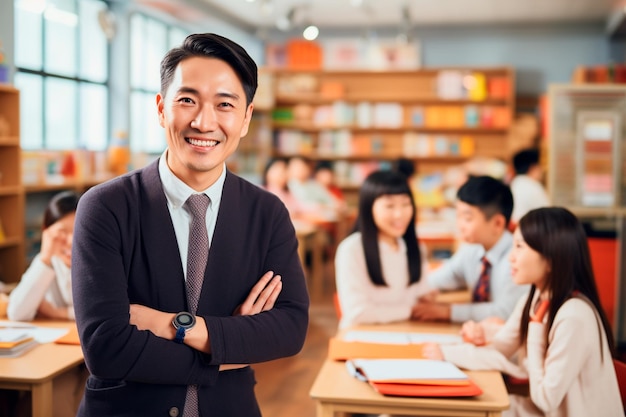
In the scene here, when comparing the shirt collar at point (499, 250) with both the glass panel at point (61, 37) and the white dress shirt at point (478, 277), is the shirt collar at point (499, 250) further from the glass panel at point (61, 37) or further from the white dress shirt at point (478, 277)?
the glass panel at point (61, 37)

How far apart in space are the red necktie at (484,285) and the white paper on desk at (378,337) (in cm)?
62

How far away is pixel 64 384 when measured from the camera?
2.57 m

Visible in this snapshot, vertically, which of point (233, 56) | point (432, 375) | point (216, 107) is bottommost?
point (432, 375)

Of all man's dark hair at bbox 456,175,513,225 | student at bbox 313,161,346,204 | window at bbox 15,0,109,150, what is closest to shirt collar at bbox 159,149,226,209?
man's dark hair at bbox 456,175,513,225

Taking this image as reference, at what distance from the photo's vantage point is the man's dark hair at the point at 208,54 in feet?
5.29

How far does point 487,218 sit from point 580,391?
48.0 inches

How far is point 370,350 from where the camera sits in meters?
2.49

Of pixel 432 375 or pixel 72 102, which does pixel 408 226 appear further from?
pixel 72 102

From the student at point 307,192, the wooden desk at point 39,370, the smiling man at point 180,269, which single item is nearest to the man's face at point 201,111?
the smiling man at point 180,269

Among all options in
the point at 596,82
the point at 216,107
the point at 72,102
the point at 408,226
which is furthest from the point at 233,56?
the point at 596,82

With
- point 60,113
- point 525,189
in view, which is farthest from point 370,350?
point 60,113

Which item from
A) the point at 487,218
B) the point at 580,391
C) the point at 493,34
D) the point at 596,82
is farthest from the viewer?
the point at 493,34

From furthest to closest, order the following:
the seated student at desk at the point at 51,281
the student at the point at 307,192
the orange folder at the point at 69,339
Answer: the student at the point at 307,192, the seated student at desk at the point at 51,281, the orange folder at the point at 69,339

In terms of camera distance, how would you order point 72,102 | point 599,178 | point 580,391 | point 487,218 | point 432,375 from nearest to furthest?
point 432,375, point 580,391, point 487,218, point 599,178, point 72,102
